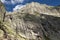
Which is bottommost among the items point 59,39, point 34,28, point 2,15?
point 59,39

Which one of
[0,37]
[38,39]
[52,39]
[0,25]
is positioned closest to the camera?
[0,37]

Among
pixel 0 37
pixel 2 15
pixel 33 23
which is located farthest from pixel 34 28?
pixel 0 37

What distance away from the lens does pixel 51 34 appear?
192m

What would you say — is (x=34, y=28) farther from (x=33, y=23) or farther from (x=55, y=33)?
(x=55, y=33)

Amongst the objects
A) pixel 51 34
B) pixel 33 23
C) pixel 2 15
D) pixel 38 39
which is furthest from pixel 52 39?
pixel 2 15

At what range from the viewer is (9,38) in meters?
64.5

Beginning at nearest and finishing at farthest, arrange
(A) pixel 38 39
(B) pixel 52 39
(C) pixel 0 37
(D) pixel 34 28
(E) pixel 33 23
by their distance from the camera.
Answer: (C) pixel 0 37
(A) pixel 38 39
(D) pixel 34 28
(E) pixel 33 23
(B) pixel 52 39

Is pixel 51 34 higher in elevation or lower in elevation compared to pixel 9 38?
lower

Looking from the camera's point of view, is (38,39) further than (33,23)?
No

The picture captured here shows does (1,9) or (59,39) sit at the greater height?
(1,9)

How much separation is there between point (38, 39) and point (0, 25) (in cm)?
6506

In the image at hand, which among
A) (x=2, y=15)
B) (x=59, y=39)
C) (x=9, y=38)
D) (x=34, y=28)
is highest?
(x=2, y=15)

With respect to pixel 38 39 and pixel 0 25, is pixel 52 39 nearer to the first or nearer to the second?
pixel 38 39

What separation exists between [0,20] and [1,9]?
3093mm
